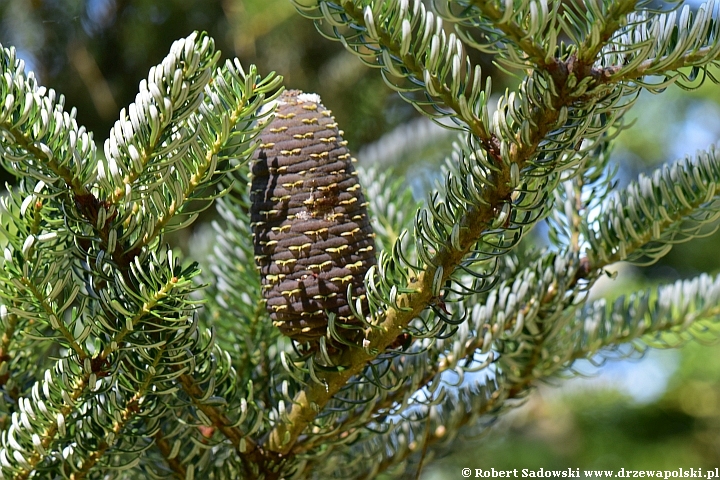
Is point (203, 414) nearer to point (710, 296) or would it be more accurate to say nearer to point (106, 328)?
point (106, 328)

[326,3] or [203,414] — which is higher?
[326,3]

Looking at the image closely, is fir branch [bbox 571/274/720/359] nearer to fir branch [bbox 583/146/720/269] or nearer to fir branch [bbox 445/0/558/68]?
fir branch [bbox 583/146/720/269]

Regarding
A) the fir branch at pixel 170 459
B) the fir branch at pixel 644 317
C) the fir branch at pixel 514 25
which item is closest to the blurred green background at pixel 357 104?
the fir branch at pixel 644 317

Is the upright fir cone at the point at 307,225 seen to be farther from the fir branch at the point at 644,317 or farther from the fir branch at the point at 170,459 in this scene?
the fir branch at the point at 644,317

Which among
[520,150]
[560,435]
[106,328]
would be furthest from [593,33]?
[560,435]

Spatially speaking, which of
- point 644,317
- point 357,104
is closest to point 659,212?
point 644,317
